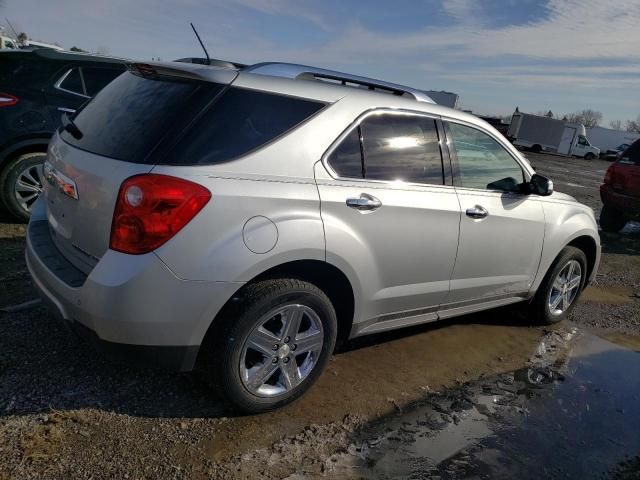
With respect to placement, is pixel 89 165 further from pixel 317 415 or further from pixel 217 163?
pixel 317 415

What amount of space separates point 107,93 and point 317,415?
223 cm

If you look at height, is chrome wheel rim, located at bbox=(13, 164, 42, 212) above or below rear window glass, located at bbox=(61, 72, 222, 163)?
below

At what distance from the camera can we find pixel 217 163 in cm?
255

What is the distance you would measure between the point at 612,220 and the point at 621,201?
2.05 ft

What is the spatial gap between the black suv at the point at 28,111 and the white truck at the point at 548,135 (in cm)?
4244

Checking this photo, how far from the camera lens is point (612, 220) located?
9.61 metres

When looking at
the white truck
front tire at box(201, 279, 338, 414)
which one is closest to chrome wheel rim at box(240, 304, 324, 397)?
front tire at box(201, 279, 338, 414)

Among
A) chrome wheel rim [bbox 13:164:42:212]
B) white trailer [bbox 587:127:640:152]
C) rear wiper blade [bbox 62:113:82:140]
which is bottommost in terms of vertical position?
chrome wheel rim [bbox 13:164:42:212]

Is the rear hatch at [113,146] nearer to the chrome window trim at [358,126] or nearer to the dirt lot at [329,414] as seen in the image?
the chrome window trim at [358,126]

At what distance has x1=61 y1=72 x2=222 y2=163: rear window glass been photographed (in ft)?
8.45

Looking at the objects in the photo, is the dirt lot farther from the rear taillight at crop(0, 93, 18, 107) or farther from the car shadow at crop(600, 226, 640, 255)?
the car shadow at crop(600, 226, 640, 255)

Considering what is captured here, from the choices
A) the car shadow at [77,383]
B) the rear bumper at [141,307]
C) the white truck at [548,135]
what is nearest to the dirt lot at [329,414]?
the car shadow at [77,383]

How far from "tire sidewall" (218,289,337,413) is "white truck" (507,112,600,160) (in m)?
44.0

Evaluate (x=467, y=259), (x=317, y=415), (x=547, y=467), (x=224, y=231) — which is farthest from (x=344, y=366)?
(x=224, y=231)
